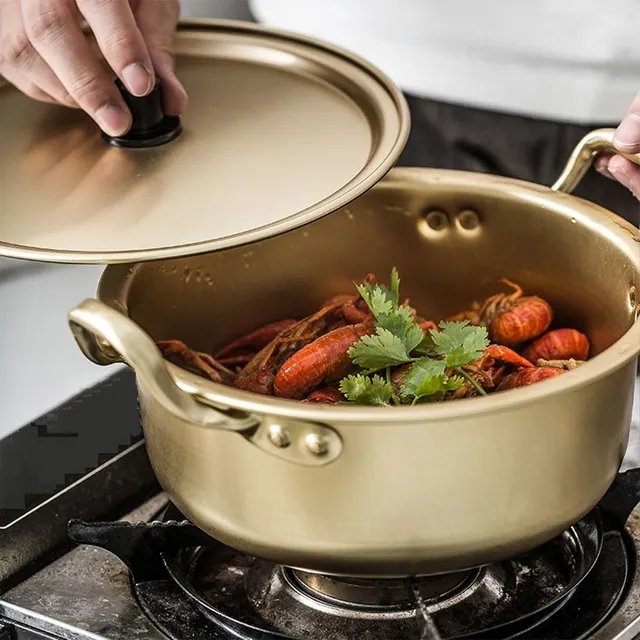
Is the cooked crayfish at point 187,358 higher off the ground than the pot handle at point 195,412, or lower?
lower

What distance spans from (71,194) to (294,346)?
28 centimetres

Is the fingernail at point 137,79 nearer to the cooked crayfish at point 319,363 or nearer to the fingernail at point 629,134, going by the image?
the cooked crayfish at point 319,363

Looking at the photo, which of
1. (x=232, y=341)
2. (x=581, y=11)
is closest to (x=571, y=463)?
(x=232, y=341)

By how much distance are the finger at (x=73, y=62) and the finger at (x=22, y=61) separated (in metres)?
0.02

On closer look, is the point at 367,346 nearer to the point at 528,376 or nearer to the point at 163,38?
the point at 528,376

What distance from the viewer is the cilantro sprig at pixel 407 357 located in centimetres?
90

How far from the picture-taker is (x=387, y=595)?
95cm

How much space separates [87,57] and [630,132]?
19.7 inches

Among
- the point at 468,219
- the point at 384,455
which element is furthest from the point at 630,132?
the point at 384,455

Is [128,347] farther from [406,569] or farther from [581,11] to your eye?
[581,11]

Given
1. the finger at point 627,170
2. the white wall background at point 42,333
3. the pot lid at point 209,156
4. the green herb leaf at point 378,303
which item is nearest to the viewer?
the pot lid at point 209,156

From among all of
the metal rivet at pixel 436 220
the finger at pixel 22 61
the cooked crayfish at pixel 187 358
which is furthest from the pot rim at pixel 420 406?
the metal rivet at pixel 436 220

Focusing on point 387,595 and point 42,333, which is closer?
point 387,595

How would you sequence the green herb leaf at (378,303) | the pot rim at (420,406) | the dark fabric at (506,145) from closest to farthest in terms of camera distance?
the pot rim at (420,406), the green herb leaf at (378,303), the dark fabric at (506,145)
